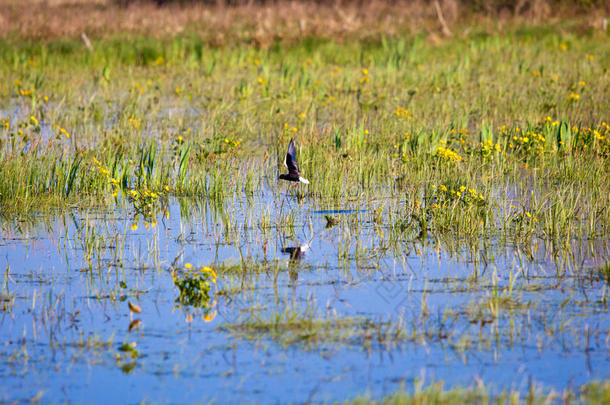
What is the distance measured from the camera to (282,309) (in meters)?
4.98

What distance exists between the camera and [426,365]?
4309 millimetres

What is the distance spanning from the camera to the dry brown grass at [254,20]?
19.4 m

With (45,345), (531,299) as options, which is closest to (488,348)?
(531,299)

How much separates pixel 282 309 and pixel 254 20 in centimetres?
1760

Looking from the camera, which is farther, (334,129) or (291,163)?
(334,129)

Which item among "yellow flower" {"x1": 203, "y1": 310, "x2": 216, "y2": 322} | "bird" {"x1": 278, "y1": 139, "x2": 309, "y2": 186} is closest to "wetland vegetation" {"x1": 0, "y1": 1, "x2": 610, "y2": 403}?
"yellow flower" {"x1": 203, "y1": 310, "x2": 216, "y2": 322}

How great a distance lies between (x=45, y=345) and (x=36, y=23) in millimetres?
16706

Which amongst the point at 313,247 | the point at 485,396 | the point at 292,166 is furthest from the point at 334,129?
the point at 485,396

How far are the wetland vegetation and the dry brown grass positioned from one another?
578 centimetres

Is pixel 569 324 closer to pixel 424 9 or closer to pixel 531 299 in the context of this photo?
pixel 531 299

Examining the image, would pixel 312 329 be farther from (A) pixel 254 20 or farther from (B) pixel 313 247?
(A) pixel 254 20

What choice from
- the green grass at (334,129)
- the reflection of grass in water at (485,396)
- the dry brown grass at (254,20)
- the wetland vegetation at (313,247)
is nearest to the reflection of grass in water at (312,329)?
the wetland vegetation at (313,247)

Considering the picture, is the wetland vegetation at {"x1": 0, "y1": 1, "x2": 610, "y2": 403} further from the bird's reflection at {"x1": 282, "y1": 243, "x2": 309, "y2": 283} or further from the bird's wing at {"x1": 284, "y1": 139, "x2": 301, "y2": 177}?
the bird's wing at {"x1": 284, "y1": 139, "x2": 301, "y2": 177}

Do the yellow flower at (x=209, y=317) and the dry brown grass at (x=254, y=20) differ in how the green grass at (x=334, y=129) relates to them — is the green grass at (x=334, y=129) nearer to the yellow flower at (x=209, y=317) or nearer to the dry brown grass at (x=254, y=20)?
the dry brown grass at (x=254, y=20)
